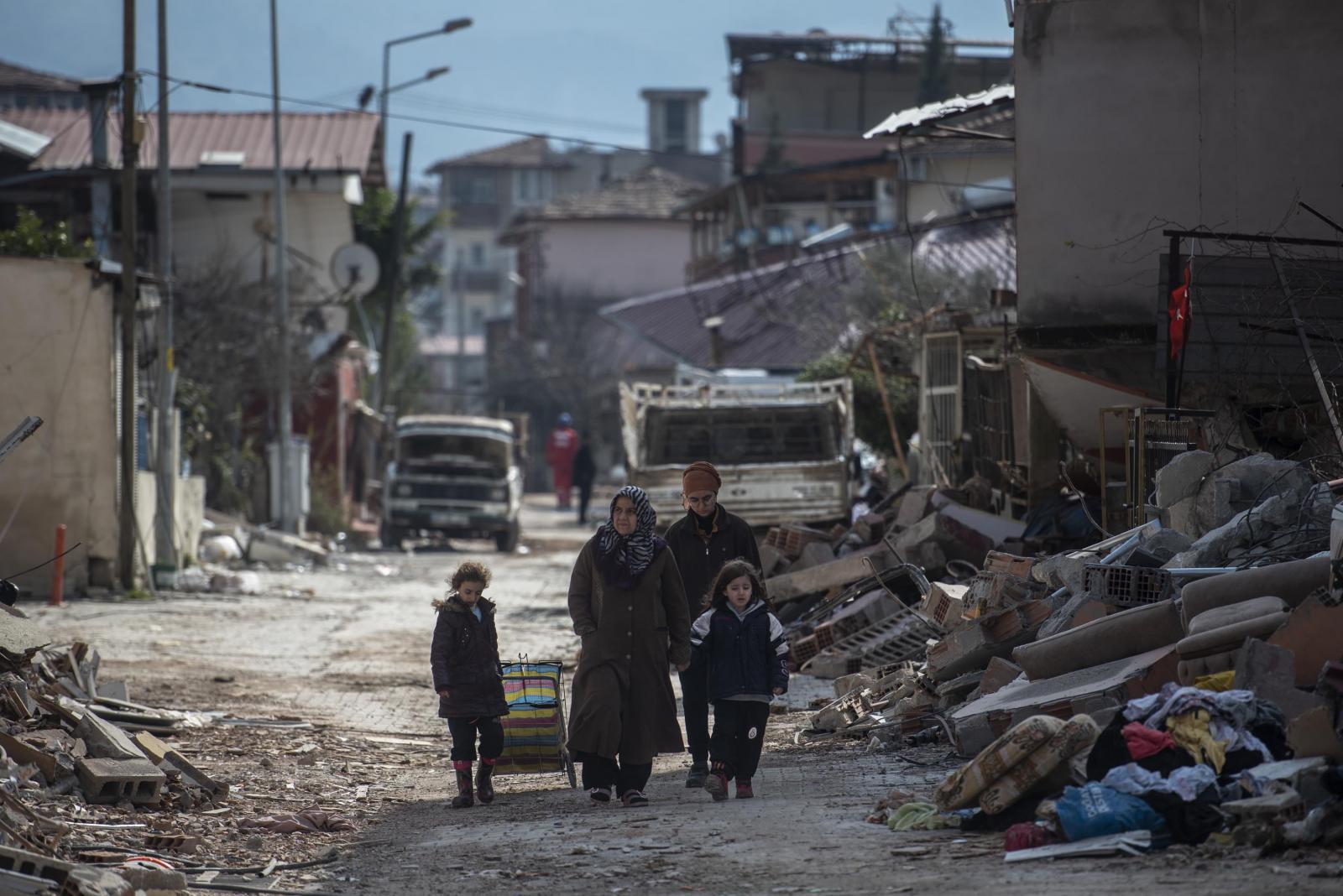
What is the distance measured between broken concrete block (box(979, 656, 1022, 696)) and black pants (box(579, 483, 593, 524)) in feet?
88.3

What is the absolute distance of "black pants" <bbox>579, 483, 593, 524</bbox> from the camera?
36.6m

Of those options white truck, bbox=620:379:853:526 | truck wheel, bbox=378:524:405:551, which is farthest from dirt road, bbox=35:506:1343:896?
truck wheel, bbox=378:524:405:551

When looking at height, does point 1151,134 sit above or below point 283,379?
above

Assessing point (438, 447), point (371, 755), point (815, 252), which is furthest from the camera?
point (815, 252)

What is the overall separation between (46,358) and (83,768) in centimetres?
1211

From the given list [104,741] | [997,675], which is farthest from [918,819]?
[104,741]

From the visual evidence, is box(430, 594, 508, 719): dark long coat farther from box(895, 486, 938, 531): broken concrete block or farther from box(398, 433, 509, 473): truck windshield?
box(398, 433, 509, 473): truck windshield

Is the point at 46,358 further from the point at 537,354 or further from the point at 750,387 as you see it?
the point at 537,354

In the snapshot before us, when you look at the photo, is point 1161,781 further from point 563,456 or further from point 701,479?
point 563,456

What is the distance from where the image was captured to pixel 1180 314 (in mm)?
11773

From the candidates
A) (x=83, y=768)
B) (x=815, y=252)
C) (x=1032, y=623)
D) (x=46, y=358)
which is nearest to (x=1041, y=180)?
(x=1032, y=623)

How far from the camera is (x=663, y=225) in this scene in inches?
2628

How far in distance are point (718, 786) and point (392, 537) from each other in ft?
74.8

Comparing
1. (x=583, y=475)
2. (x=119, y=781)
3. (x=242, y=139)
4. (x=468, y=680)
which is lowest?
(x=583, y=475)
